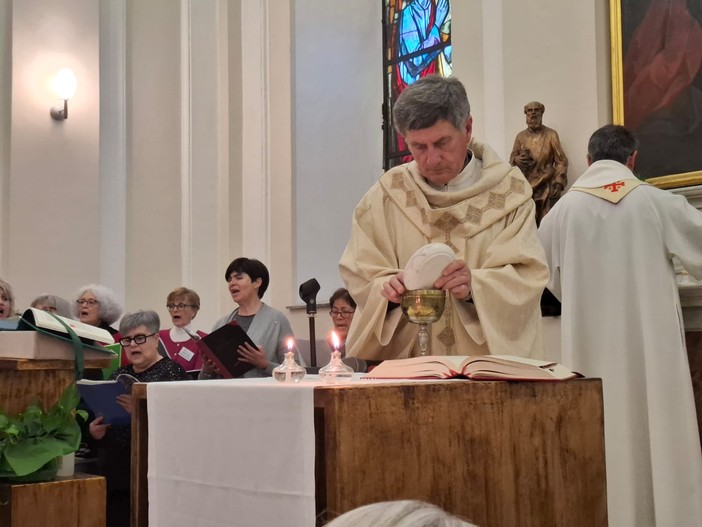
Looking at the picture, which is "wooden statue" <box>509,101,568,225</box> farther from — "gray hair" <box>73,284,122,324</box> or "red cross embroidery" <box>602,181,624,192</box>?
"gray hair" <box>73,284,122,324</box>

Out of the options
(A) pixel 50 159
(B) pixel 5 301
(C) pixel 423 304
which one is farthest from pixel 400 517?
(A) pixel 50 159

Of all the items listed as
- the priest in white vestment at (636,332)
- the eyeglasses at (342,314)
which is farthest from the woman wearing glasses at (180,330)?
the priest in white vestment at (636,332)

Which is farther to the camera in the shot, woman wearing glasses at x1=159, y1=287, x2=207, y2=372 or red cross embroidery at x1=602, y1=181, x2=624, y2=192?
woman wearing glasses at x1=159, y1=287, x2=207, y2=372

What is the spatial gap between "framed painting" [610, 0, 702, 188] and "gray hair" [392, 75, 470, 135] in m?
2.96

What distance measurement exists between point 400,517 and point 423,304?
1590 mm

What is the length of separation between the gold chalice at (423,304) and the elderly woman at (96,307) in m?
4.52

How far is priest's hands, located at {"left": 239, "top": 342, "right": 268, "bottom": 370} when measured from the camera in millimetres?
5176

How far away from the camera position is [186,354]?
22.7 feet

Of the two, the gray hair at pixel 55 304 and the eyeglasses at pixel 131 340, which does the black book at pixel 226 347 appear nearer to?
the eyeglasses at pixel 131 340

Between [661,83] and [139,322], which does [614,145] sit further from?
[139,322]

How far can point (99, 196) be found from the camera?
896 cm

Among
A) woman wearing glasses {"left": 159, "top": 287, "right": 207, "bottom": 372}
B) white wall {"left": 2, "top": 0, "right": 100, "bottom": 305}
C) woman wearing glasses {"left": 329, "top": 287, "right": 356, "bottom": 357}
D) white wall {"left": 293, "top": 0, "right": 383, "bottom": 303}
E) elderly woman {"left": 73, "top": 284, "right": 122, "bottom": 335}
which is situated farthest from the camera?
white wall {"left": 293, "top": 0, "right": 383, "bottom": 303}

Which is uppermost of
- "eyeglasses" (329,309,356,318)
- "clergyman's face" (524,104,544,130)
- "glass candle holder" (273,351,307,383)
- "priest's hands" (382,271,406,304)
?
"clergyman's face" (524,104,544,130)

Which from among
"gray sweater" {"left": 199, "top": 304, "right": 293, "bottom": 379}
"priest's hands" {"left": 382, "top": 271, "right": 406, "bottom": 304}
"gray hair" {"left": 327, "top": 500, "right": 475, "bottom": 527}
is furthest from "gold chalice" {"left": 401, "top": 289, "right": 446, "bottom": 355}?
"gray sweater" {"left": 199, "top": 304, "right": 293, "bottom": 379}
